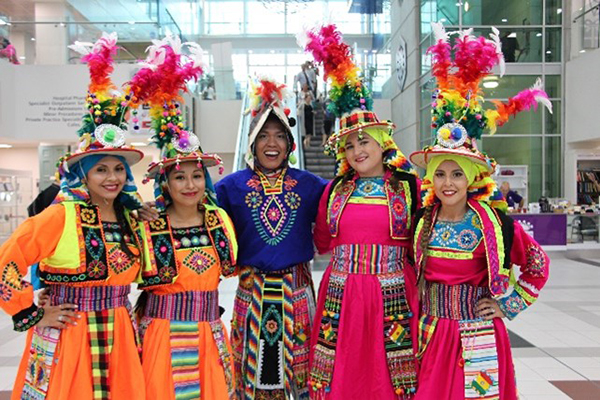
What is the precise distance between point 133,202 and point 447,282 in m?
1.47

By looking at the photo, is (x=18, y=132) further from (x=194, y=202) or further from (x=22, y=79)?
(x=194, y=202)

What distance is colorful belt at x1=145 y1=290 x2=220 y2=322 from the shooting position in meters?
2.45

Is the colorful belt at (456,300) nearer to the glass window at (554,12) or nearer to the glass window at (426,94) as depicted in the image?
the glass window at (426,94)

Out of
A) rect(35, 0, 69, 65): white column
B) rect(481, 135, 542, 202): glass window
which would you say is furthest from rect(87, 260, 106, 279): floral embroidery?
rect(481, 135, 542, 202): glass window

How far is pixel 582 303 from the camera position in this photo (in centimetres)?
641

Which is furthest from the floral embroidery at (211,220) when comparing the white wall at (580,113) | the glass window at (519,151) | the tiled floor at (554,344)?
the glass window at (519,151)

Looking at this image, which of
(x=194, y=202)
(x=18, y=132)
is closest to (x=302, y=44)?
(x=194, y=202)

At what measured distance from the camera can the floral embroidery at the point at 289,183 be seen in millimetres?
2985

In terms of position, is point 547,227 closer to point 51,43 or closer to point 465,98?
point 465,98

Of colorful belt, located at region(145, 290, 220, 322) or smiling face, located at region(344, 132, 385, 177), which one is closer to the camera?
colorful belt, located at region(145, 290, 220, 322)

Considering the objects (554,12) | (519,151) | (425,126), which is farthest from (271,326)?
(554,12)

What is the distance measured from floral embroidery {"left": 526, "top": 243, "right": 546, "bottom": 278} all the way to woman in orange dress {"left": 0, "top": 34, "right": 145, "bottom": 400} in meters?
1.77

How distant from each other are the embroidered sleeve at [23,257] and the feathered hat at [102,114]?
31 cm

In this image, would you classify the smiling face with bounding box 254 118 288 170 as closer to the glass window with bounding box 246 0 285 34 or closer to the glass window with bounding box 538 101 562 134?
the glass window with bounding box 538 101 562 134
